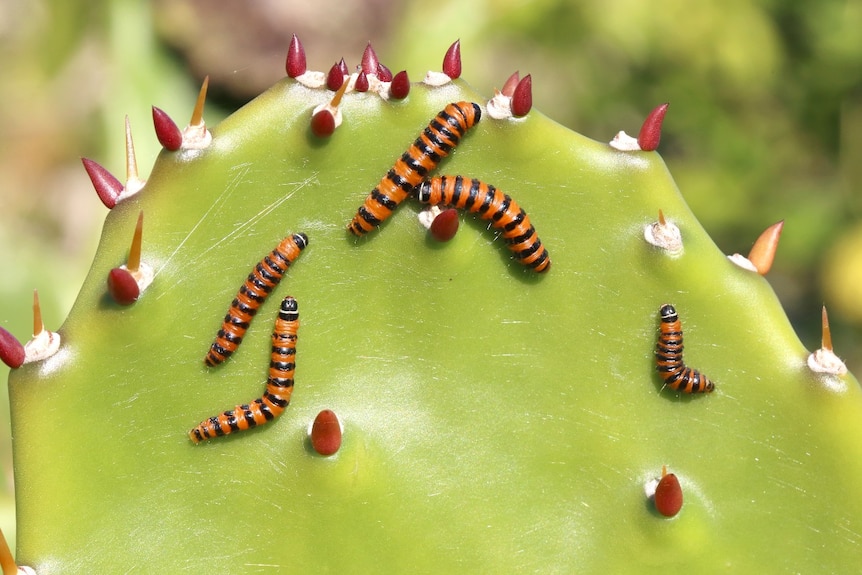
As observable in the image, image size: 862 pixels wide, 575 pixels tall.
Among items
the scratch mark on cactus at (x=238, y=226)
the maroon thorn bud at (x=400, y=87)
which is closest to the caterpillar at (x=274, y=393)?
the scratch mark on cactus at (x=238, y=226)

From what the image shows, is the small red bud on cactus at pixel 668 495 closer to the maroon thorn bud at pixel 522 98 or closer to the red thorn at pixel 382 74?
the maroon thorn bud at pixel 522 98

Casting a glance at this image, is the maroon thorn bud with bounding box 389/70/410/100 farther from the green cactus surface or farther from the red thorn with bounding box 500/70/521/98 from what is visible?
the red thorn with bounding box 500/70/521/98

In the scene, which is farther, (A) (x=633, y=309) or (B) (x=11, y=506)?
(B) (x=11, y=506)

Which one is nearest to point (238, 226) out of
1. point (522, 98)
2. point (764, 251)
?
point (522, 98)

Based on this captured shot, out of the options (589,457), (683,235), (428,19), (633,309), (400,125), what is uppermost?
(400,125)

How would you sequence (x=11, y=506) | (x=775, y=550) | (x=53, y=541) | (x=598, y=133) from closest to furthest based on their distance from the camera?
1. (x=53, y=541)
2. (x=775, y=550)
3. (x=11, y=506)
4. (x=598, y=133)

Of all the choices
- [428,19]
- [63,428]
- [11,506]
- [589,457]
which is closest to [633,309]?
[589,457]

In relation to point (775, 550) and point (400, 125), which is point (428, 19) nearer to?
point (400, 125)
